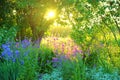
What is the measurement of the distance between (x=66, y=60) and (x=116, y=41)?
3336mm

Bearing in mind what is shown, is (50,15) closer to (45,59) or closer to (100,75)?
(45,59)

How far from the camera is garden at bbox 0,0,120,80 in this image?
6281 millimetres

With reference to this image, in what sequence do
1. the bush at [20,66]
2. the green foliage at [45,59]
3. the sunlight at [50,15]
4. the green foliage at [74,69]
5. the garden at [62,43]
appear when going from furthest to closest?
the sunlight at [50,15] < the green foliage at [45,59] < the garden at [62,43] < the green foliage at [74,69] < the bush at [20,66]

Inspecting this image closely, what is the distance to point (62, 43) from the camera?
372 inches

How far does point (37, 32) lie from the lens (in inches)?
677

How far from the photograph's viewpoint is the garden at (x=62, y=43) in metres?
6.28

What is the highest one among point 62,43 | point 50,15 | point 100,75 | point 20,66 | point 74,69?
point 50,15

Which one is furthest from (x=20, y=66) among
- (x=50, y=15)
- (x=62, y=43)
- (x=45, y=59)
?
(x=50, y=15)

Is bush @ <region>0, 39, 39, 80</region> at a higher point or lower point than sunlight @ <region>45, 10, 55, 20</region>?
lower

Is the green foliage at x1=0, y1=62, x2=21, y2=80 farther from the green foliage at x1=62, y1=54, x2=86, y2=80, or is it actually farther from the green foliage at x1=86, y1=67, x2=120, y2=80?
the green foliage at x1=86, y1=67, x2=120, y2=80

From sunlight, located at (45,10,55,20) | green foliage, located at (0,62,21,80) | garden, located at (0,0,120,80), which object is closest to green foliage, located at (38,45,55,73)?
garden, located at (0,0,120,80)

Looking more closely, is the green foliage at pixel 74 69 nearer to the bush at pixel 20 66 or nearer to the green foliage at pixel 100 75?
the green foliage at pixel 100 75

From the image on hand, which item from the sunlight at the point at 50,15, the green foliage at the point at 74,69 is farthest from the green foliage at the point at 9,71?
the sunlight at the point at 50,15

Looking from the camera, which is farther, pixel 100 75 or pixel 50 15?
pixel 50 15
